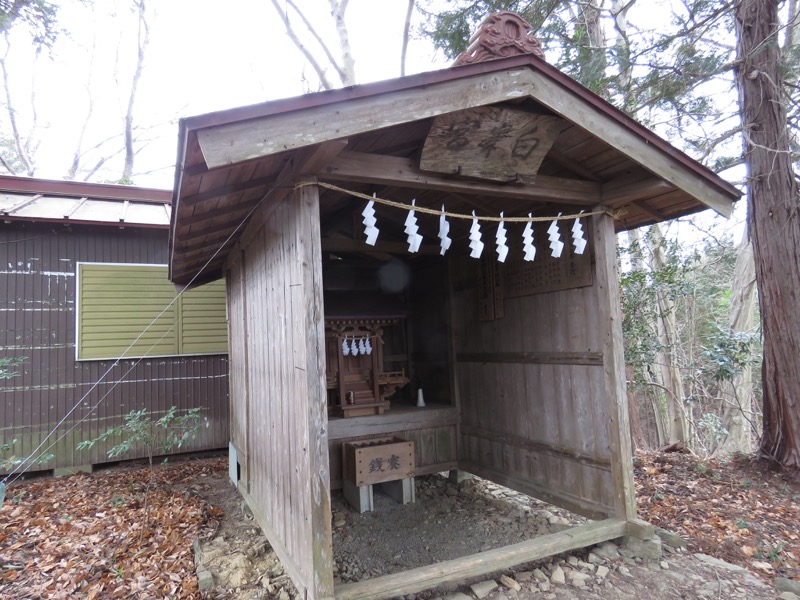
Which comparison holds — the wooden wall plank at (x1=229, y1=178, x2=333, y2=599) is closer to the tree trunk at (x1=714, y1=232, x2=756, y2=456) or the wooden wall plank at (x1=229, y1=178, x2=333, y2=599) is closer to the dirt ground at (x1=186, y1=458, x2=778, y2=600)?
the dirt ground at (x1=186, y1=458, x2=778, y2=600)

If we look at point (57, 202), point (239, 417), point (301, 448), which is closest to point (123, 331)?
point (57, 202)

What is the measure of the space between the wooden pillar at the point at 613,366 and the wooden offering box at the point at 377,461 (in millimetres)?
2046

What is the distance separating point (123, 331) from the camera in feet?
22.2

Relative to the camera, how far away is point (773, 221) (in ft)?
17.9

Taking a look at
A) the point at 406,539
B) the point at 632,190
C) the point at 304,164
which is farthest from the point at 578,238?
the point at 406,539

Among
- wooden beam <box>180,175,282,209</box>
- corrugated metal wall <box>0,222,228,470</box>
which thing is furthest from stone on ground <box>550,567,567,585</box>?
corrugated metal wall <box>0,222,228,470</box>

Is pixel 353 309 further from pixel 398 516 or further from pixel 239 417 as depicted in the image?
pixel 398 516

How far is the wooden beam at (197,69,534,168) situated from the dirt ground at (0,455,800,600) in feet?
9.30

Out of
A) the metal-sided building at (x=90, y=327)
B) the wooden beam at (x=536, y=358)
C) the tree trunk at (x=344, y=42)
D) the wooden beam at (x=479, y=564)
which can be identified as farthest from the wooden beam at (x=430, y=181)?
the tree trunk at (x=344, y=42)

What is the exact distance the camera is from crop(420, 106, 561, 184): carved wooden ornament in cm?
311

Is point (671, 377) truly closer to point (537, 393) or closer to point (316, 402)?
point (537, 393)

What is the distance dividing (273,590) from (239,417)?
2.46 m

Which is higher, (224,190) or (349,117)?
(349,117)

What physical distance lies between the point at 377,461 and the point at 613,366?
8.08 feet
